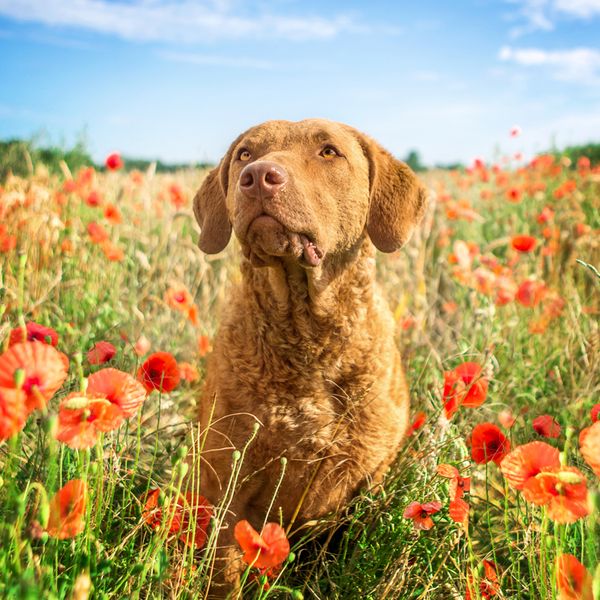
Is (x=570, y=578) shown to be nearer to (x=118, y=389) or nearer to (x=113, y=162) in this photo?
(x=118, y=389)

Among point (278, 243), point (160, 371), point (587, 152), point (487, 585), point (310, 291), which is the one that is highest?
point (587, 152)

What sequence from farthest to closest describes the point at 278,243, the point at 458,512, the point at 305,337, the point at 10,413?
1. the point at 305,337
2. the point at 278,243
3. the point at 458,512
4. the point at 10,413

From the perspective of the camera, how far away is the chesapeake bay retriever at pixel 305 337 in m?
2.20

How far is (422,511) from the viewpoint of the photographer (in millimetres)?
1772

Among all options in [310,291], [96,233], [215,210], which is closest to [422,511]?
[310,291]

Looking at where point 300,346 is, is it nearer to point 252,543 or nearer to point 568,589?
point 252,543

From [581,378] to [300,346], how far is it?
1.76 meters

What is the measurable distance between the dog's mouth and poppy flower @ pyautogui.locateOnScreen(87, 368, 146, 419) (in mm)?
997

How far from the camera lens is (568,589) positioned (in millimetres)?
1291

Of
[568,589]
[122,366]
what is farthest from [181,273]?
[568,589]

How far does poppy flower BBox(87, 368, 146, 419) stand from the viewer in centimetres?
127

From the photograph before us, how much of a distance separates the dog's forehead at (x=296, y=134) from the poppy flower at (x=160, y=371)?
107cm

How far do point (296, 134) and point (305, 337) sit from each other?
852 mm

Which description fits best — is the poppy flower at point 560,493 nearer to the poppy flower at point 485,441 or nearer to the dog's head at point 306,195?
the poppy flower at point 485,441
